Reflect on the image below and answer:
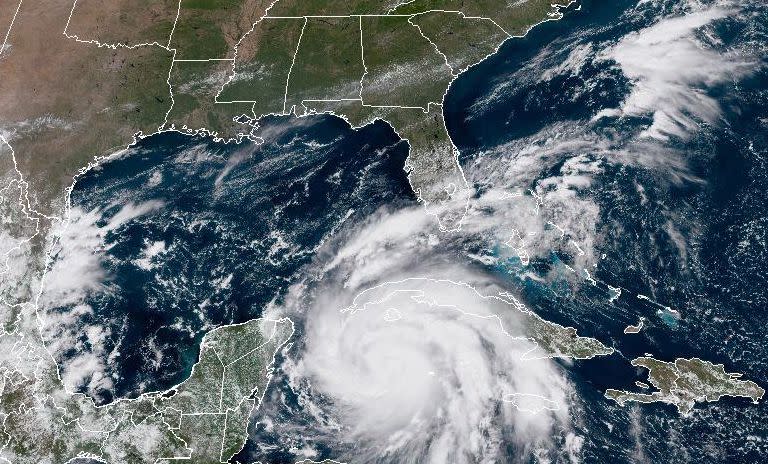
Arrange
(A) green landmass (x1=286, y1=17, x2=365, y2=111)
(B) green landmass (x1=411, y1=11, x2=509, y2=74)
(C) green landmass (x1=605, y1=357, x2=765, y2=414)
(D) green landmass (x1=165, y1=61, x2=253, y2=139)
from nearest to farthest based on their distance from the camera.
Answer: (C) green landmass (x1=605, y1=357, x2=765, y2=414)
(D) green landmass (x1=165, y1=61, x2=253, y2=139)
(A) green landmass (x1=286, y1=17, x2=365, y2=111)
(B) green landmass (x1=411, y1=11, x2=509, y2=74)

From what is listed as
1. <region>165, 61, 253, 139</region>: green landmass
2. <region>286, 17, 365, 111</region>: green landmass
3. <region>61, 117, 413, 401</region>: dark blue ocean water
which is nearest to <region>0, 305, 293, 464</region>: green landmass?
<region>61, 117, 413, 401</region>: dark blue ocean water

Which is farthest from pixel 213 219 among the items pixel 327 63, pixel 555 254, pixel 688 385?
pixel 688 385

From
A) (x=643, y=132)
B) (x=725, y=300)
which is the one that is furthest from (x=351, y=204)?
(x=725, y=300)

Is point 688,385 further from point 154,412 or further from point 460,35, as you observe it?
point 154,412

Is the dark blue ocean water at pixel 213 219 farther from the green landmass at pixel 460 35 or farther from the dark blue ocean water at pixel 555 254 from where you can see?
the green landmass at pixel 460 35

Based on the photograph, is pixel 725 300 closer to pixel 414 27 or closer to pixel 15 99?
pixel 414 27

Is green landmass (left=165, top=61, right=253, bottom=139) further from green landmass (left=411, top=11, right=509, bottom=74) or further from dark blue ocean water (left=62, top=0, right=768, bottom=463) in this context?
green landmass (left=411, top=11, right=509, bottom=74)

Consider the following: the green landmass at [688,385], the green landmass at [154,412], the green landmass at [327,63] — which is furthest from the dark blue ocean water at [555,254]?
the green landmass at [327,63]
